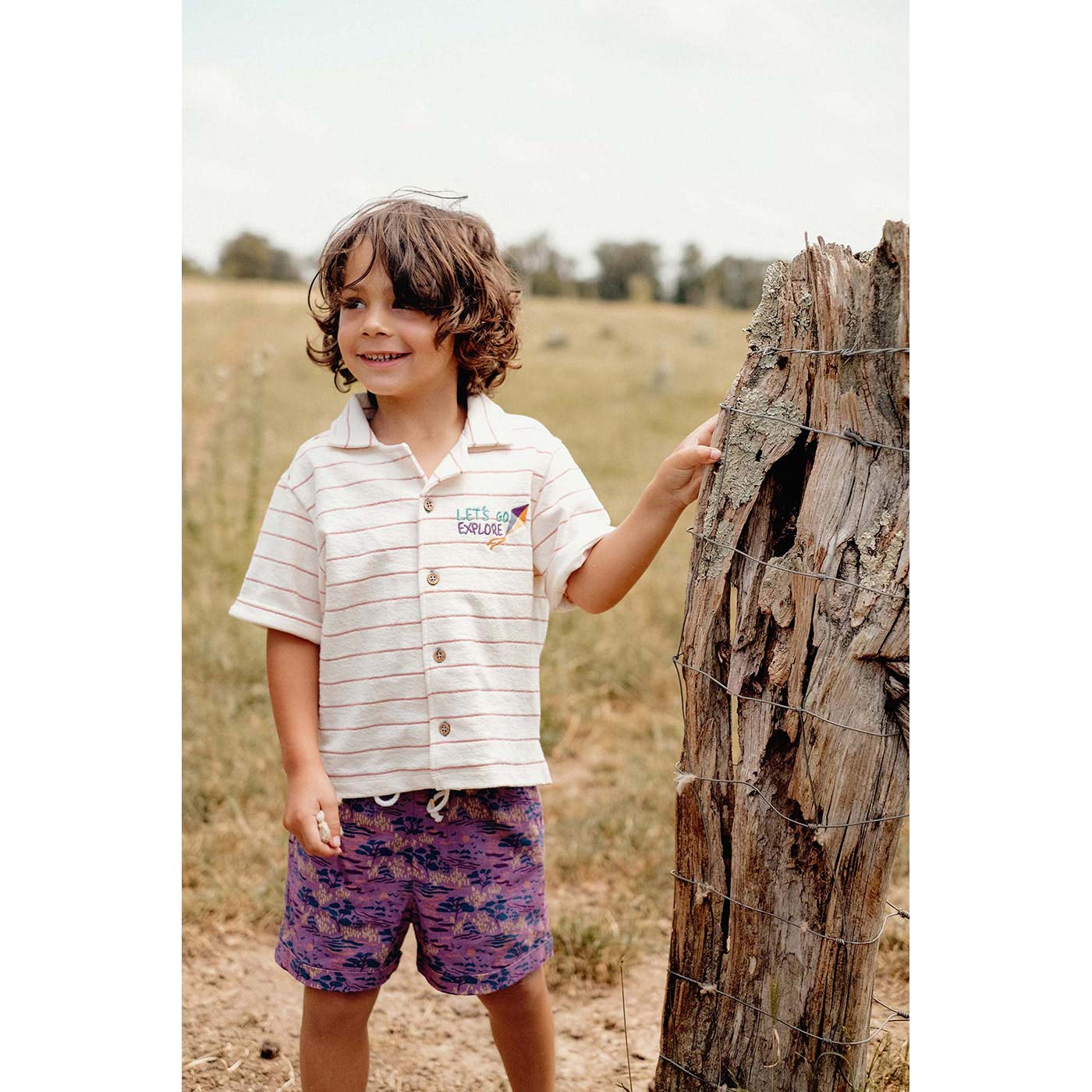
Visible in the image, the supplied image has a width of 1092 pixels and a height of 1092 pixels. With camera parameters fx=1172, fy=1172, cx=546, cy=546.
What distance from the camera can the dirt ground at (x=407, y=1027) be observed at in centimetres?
215

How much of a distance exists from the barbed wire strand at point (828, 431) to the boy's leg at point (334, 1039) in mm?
972

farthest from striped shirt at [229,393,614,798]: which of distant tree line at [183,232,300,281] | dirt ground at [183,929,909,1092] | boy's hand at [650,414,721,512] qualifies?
distant tree line at [183,232,300,281]

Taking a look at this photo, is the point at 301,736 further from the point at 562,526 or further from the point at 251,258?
the point at 251,258

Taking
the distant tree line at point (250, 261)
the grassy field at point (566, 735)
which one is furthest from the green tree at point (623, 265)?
the grassy field at point (566, 735)

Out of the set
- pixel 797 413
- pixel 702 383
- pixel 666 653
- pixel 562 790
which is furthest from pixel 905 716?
pixel 702 383

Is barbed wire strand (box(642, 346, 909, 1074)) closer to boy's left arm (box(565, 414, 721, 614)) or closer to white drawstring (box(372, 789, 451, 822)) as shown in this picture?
boy's left arm (box(565, 414, 721, 614))

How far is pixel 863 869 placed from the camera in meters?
1.51

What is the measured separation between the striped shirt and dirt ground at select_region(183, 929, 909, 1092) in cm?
84

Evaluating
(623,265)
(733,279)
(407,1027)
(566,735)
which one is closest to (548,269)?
(623,265)

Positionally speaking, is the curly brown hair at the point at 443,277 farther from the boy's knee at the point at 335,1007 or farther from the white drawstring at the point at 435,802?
the boy's knee at the point at 335,1007

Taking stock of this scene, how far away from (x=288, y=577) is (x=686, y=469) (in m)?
0.57

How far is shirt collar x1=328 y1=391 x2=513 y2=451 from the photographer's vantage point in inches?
64.7

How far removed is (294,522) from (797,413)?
0.70 m

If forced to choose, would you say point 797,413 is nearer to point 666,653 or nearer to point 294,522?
point 294,522
